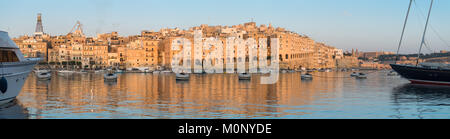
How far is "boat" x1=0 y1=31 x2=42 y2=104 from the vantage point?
66.6 feet

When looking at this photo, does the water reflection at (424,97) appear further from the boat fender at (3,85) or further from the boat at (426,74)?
the boat fender at (3,85)

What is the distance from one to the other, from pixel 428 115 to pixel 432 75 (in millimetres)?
29862

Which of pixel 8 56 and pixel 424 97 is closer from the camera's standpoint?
pixel 8 56

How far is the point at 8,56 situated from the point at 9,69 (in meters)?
1.10

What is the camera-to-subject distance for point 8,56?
21297 mm

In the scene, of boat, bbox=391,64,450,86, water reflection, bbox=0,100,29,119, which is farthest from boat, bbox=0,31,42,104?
boat, bbox=391,64,450,86

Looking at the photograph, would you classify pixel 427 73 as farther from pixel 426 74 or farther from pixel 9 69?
pixel 9 69

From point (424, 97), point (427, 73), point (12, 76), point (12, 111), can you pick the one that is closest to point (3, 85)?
point (12, 76)

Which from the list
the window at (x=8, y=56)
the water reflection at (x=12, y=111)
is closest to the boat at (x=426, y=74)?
the water reflection at (x=12, y=111)

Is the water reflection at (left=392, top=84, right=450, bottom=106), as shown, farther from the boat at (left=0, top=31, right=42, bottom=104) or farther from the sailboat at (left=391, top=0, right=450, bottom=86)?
the boat at (left=0, top=31, right=42, bottom=104)

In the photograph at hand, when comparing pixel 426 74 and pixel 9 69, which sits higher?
pixel 9 69
